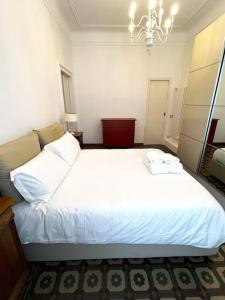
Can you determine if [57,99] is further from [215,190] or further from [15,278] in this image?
[215,190]

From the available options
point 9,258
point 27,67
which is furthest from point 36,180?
point 27,67

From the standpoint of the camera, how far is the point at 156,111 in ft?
15.3

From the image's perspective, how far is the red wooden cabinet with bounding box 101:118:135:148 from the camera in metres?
4.38

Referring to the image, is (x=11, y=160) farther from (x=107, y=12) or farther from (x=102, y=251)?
(x=107, y=12)

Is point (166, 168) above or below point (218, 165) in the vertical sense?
above

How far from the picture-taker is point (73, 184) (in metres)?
1.51

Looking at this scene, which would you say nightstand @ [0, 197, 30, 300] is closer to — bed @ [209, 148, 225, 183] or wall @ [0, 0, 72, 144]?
wall @ [0, 0, 72, 144]

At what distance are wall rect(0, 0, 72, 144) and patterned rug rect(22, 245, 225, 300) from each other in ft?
4.31

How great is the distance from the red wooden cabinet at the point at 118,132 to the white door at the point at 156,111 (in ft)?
2.16

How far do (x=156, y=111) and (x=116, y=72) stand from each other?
1640 mm

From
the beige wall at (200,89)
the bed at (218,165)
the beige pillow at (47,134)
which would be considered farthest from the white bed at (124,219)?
the beige wall at (200,89)

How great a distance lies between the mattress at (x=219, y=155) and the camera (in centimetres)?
260

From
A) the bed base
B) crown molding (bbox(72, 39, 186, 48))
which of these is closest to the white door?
crown molding (bbox(72, 39, 186, 48))

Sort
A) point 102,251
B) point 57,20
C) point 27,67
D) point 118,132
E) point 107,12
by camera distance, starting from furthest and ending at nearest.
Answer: point 118,132 < point 107,12 < point 57,20 < point 27,67 < point 102,251
